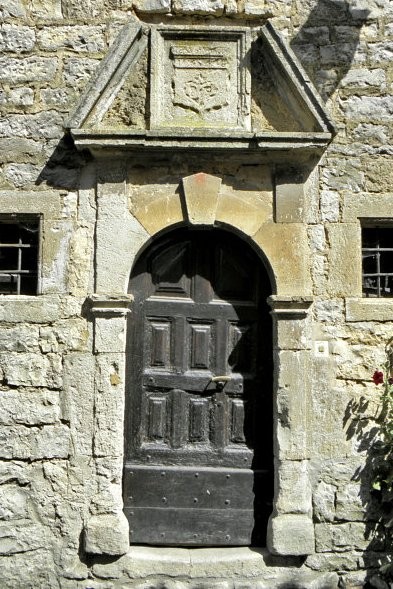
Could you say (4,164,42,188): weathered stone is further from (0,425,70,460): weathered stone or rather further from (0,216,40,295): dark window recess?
(0,425,70,460): weathered stone

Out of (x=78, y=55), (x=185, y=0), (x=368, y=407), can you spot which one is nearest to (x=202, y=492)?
(x=368, y=407)

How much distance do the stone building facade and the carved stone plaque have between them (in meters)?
0.01

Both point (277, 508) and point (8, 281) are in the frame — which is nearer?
point (277, 508)

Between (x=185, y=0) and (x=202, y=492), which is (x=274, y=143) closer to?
(x=185, y=0)

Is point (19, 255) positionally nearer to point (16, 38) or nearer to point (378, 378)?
point (16, 38)

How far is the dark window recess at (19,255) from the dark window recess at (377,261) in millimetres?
2205

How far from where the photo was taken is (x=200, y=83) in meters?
4.03

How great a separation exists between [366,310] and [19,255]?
7.57ft

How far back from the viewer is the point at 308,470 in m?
3.87

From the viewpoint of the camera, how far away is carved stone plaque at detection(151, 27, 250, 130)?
4008 mm

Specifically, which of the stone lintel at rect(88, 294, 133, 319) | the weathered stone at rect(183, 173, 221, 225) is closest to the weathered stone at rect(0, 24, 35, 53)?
the weathered stone at rect(183, 173, 221, 225)

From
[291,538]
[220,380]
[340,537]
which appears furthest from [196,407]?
[340,537]

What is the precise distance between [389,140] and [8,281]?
270 cm

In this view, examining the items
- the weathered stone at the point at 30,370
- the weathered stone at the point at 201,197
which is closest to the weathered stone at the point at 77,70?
the weathered stone at the point at 201,197
